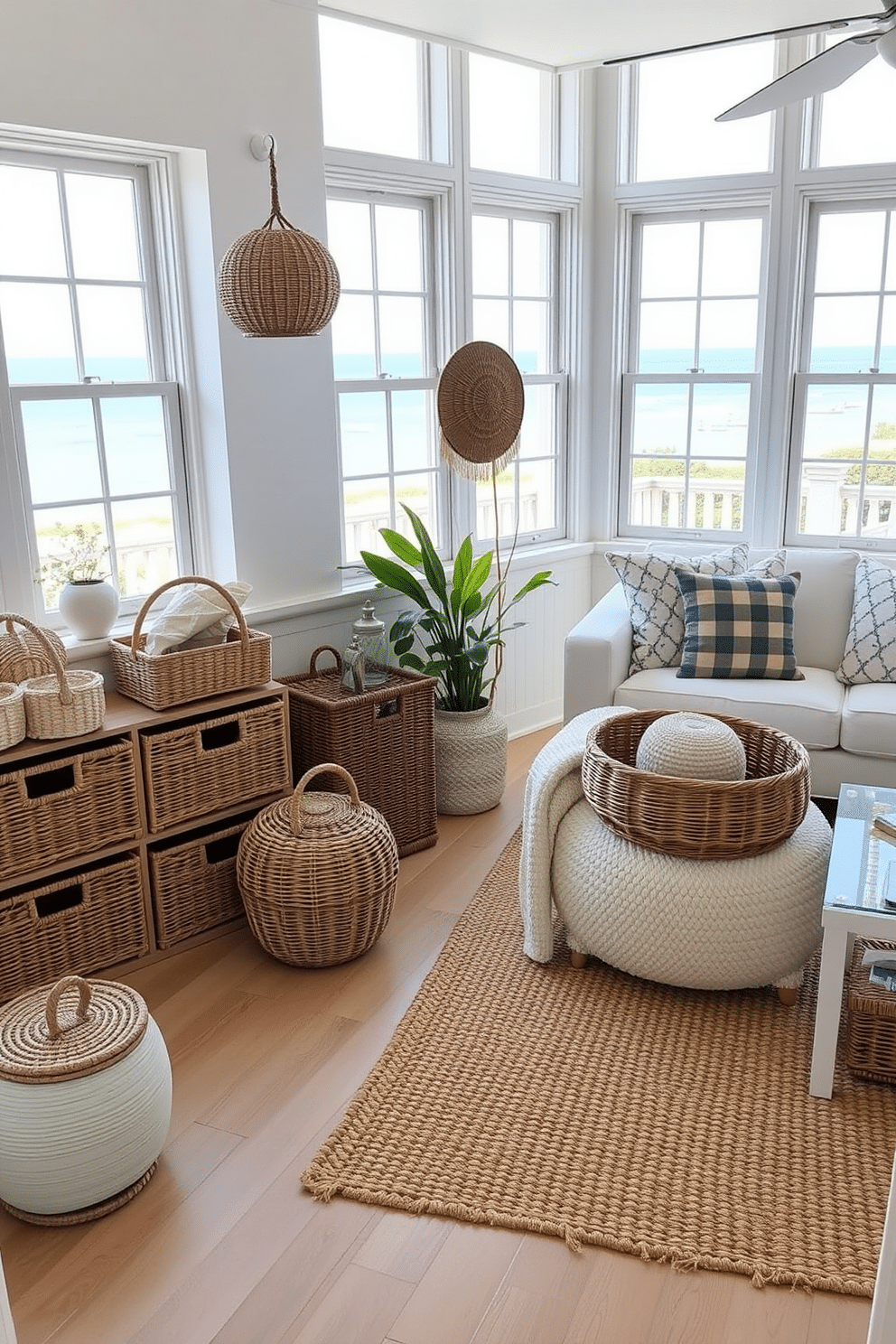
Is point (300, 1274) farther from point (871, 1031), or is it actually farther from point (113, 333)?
point (113, 333)

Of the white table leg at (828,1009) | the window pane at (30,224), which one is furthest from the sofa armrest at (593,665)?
the window pane at (30,224)

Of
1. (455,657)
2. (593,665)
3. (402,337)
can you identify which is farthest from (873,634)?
(402,337)

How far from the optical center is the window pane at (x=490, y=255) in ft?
14.0

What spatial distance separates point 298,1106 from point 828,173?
3.83 meters

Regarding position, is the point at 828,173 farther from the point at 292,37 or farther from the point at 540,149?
the point at 292,37

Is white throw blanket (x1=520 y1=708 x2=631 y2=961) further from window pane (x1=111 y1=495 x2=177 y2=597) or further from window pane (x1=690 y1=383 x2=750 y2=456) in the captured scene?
window pane (x1=690 y1=383 x2=750 y2=456)

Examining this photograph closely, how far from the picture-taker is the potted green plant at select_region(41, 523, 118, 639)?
9.93 ft

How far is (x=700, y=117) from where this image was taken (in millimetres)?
4371

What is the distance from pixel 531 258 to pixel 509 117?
0.53 meters

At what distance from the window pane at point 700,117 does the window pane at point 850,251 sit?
1.21ft

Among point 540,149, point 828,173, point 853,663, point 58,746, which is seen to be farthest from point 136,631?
point 828,173

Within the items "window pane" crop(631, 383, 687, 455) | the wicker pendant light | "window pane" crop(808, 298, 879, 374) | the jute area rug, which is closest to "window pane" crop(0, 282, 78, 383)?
the wicker pendant light

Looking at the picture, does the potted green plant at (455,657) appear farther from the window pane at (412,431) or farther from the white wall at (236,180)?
the window pane at (412,431)

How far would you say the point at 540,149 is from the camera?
4465mm
